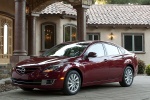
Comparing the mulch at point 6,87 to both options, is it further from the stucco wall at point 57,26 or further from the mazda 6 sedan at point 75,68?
the stucco wall at point 57,26

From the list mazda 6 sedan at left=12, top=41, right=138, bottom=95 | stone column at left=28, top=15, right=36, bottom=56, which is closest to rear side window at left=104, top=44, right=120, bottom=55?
mazda 6 sedan at left=12, top=41, right=138, bottom=95

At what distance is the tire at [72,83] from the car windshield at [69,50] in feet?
2.48

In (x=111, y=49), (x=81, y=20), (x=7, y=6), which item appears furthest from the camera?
(x=7, y=6)

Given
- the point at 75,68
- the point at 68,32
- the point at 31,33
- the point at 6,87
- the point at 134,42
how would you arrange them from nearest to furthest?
the point at 75,68 < the point at 6,87 < the point at 31,33 < the point at 68,32 < the point at 134,42

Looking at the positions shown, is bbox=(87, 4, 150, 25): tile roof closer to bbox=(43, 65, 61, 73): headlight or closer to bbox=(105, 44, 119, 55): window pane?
bbox=(105, 44, 119, 55): window pane

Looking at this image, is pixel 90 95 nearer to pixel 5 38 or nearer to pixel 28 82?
pixel 28 82

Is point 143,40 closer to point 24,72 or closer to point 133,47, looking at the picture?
point 133,47

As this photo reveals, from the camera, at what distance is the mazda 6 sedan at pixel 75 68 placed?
8.75 metres

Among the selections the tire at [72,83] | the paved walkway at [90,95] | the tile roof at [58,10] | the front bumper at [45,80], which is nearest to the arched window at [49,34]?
the tile roof at [58,10]

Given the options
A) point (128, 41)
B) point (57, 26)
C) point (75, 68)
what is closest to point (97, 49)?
point (75, 68)

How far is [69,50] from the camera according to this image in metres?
10.0

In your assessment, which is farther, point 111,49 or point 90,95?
point 111,49

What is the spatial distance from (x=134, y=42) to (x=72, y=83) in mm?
17328

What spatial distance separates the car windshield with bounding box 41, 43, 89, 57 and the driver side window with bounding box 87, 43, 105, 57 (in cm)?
20
